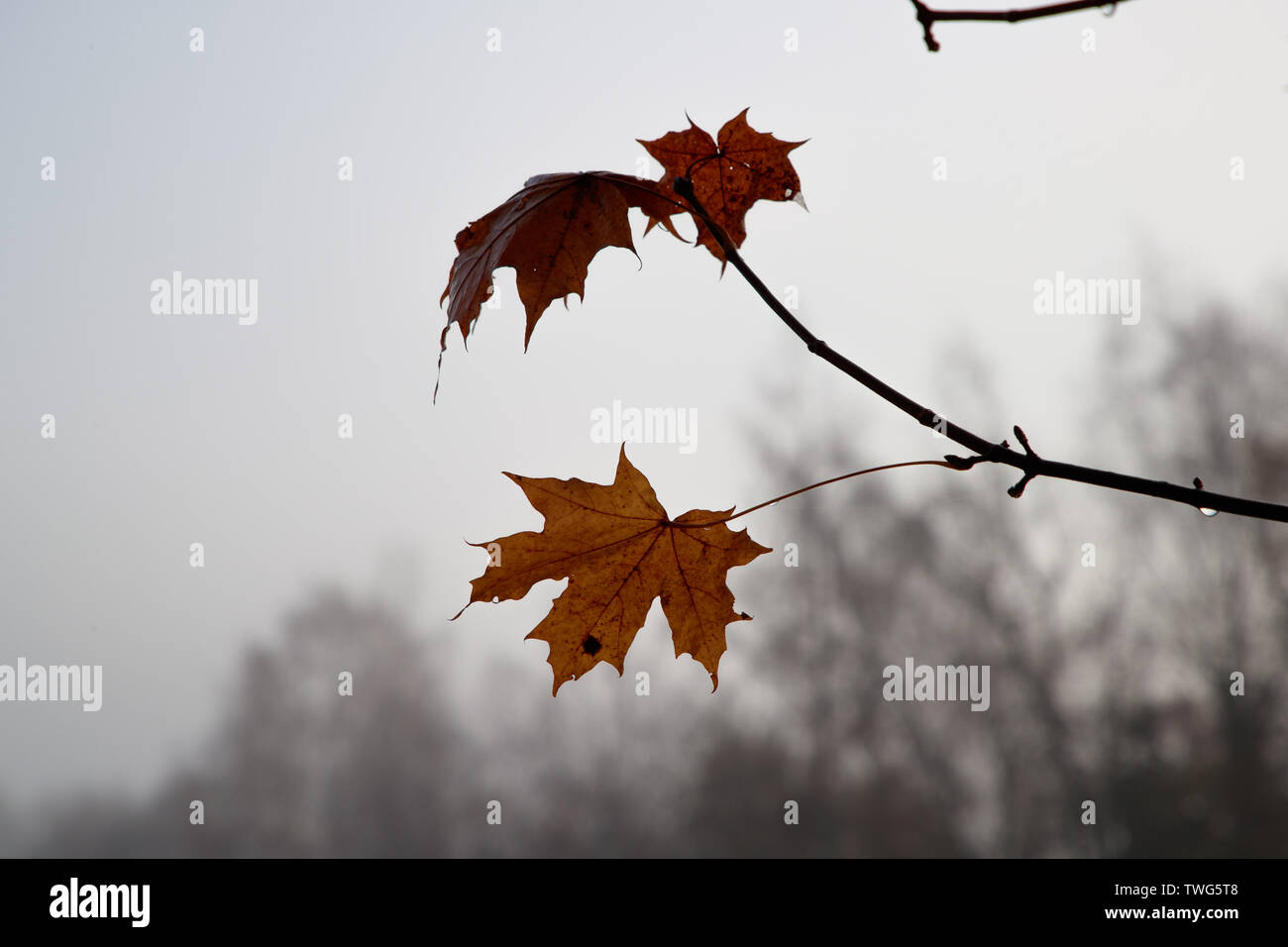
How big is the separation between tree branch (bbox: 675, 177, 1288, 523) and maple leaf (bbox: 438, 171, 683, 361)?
17cm

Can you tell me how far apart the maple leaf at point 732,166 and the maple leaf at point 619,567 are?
0.30 m

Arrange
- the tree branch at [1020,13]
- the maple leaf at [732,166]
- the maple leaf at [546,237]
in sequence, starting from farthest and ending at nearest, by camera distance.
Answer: the maple leaf at [732,166] < the maple leaf at [546,237] < the tree branch at [1020,13]

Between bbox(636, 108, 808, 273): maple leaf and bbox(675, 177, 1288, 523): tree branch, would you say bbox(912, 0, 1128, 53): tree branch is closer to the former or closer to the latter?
bbox(675, 177, 1288, 523): tree branch

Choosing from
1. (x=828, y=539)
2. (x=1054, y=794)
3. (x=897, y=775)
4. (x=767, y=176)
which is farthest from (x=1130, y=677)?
(x=767, y=176)

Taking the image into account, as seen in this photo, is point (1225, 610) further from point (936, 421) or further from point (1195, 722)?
point (936, 421)

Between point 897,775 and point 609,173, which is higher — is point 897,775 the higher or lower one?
the lower one

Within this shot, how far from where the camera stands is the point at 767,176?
89 cm

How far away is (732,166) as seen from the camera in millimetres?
895

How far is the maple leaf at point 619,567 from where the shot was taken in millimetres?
723

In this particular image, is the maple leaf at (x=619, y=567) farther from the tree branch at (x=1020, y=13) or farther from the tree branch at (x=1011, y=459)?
the tree branch at (x=1020, y=13)

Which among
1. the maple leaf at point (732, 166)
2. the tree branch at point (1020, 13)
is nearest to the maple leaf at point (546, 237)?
the maple leaf at point (732, 166)

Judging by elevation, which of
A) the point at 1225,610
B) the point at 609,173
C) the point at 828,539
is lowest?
the point at 1225,610

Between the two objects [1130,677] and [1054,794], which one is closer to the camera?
[1130,677]

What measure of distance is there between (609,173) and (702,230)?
0.09m
